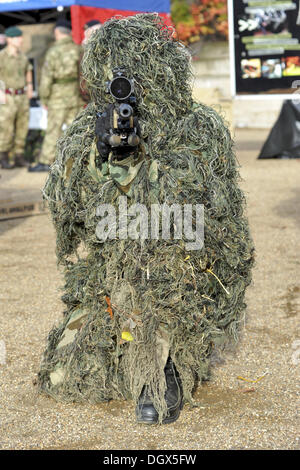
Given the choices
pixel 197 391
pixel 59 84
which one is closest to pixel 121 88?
pixel 197 391

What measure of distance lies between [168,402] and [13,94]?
8.52 metres

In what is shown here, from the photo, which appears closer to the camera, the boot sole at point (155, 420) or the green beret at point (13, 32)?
the boot sole at point (155, 420)

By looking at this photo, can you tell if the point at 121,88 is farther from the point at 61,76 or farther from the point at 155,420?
the point at 61,76

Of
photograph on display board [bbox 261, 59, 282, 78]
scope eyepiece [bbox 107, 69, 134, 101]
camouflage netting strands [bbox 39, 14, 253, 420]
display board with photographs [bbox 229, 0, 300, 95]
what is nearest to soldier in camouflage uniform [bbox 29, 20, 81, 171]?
display board with photographs [bbox 229, 0, 300, 95]

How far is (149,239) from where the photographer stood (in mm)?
2834

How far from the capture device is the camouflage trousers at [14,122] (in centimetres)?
1055

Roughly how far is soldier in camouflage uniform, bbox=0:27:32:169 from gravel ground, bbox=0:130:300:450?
5.20 m

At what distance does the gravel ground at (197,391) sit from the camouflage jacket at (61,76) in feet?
15.2

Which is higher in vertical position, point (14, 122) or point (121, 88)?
point (121, 88)

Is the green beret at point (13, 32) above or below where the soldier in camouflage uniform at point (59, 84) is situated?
above

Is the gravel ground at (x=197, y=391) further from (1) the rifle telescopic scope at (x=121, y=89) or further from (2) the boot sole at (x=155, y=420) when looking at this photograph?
(1) the rifle telescopic scope at (x=121, y=89)

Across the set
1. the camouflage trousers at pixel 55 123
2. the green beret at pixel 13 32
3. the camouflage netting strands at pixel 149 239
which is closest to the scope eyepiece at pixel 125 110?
the camouflage netting strands at pixel 149 239

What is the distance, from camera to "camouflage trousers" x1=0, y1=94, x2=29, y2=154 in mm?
10547

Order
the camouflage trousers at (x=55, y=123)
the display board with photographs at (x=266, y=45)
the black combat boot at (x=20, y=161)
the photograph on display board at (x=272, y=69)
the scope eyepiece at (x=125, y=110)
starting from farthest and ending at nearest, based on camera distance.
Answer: the black combat boot at (x=20, y=161)
the camouflage trousers at (x=55, y=123)
the photograph on display board at (x=272, y=69)
the display board with photographs at (x=266, y=45)
the scope eyepiece at (x=125, y=110)
